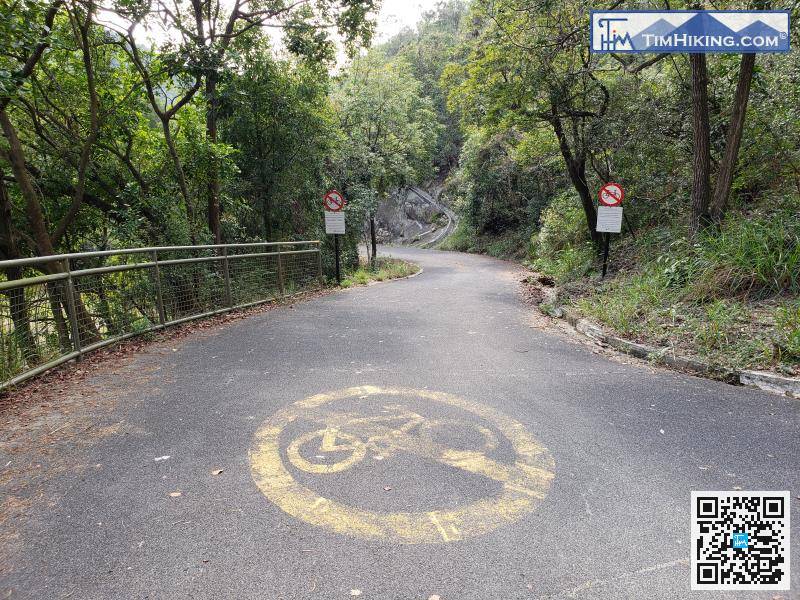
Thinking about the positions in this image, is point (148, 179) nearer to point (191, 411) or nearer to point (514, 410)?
point (191, 411)

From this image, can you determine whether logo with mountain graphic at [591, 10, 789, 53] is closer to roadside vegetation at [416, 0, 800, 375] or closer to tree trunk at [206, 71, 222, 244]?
roadside vegetation at [416, 0, 800, 375]

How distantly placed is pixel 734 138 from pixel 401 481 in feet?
26.7

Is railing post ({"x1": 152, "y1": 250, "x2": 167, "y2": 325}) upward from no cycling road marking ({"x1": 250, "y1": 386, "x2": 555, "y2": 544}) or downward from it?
upward

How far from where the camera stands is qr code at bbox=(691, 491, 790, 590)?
2.15m

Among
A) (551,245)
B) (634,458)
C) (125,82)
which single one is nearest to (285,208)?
(125,82)

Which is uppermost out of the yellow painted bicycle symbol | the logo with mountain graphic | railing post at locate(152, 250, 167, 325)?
the logo with mountain graphic

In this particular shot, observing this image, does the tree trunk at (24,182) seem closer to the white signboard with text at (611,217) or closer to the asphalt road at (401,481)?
the asphalt road at (401,481)

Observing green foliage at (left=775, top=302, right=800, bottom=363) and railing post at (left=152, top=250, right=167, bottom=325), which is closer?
green foliage at (left=775, top=302, right=800, bottom=363)

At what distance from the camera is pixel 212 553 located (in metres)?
2.29

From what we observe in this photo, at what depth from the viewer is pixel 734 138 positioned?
300 inches

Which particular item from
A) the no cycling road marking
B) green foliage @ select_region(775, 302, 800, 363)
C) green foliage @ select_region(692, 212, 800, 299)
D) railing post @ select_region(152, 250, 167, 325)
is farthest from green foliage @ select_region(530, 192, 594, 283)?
railing post @ select_region(152, 250, 167, 325)

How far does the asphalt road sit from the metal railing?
2.91 feet

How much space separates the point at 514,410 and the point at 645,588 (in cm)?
195

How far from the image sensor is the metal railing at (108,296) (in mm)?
4711
